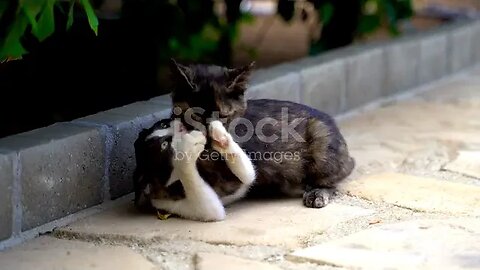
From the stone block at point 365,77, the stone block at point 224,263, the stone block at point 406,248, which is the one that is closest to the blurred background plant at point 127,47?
the stone block at point 365,77

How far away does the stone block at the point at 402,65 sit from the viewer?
15.7ft

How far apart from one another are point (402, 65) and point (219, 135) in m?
2.31

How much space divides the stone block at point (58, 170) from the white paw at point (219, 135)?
46 centimetres

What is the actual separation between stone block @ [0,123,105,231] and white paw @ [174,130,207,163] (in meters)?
0.34

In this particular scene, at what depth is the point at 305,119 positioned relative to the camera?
3.23 metres

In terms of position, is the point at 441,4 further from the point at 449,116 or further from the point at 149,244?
the point at 149,244


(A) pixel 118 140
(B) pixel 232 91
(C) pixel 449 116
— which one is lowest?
(C) pixel 449 116

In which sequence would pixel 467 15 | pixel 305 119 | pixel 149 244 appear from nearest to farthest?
pixel 149 244 < pixel 305 119 < pixel 467 15

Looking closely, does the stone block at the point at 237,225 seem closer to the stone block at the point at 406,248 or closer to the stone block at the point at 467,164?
the stone block at the point at 406,248

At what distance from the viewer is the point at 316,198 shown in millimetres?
3127

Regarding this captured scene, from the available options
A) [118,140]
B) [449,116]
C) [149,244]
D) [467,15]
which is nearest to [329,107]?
[449,116]

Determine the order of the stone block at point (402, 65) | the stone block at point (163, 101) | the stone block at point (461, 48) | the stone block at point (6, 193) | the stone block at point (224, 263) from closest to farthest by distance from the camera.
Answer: the stone block at point (224, 263) < the stone block at point (6, 193) < the stone block at point (163, 101) < the stone block at point (402, 65) < the stone block at point (461, 48)

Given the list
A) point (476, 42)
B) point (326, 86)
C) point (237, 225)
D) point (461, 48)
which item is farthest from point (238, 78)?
point (476, 42)

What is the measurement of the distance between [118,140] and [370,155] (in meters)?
1.12
